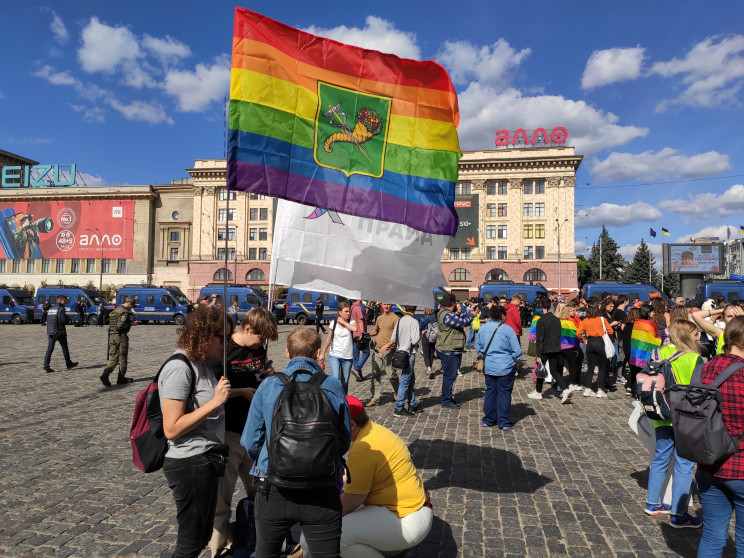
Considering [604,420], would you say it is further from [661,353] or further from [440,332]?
[661,353]

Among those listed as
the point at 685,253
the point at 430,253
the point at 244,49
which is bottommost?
the point at 430,253

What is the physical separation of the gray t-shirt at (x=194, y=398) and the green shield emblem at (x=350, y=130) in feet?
5.47

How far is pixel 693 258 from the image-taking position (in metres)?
47.0

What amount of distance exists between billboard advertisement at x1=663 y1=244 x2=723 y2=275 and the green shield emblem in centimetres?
4942

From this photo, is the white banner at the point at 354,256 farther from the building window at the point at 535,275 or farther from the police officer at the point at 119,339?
the building window at the point at 535,275

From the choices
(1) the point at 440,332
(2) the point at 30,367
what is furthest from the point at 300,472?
(2) the point at 30,367

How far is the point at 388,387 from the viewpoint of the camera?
36.2ft

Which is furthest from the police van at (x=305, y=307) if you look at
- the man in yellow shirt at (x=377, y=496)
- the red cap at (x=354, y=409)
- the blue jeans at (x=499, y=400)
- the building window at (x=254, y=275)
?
the building window at (x=254, y=275)

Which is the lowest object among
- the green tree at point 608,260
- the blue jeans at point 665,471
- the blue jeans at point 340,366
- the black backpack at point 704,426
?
the blue jeans at point 665,471

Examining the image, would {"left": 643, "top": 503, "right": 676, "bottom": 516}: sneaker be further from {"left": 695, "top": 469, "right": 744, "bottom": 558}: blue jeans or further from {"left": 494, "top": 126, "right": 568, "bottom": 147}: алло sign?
{"left": 494, "top": 126, "right": 568, "bottom": 147}: алло sign

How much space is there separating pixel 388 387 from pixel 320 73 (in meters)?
8.22

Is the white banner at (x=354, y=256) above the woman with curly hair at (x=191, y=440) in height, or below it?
above

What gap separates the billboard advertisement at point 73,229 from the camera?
71562 millimetres

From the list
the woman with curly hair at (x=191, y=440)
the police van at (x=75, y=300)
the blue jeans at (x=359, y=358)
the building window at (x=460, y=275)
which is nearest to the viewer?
the woman with curly hair at (x=191, y=440)
